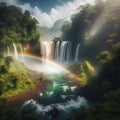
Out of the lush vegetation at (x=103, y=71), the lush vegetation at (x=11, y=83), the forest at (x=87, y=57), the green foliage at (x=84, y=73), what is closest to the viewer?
the lush vegetation at (x=103, y=71)

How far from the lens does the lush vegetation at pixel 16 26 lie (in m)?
45.9

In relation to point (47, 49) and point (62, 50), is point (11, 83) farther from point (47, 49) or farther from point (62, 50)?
point (62, 50)

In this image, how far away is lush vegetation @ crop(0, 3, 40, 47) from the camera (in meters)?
45.9

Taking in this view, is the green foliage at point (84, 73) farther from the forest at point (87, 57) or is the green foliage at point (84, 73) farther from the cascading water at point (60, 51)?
the cascading water at point (60, 51)

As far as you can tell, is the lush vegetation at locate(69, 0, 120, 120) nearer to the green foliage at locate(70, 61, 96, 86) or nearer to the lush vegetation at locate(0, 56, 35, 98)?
the green foliage at locate(70, 61, 96, 86)

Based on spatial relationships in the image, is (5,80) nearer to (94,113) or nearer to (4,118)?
(4,118)

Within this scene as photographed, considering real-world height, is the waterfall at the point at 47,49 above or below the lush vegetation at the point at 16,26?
below

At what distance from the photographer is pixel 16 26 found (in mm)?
49750

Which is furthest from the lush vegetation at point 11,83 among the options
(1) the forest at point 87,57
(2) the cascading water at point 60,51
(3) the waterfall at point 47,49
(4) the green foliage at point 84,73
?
(3) the waterfall at point 47,49

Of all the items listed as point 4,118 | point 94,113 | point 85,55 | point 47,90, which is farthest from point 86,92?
point 85,55

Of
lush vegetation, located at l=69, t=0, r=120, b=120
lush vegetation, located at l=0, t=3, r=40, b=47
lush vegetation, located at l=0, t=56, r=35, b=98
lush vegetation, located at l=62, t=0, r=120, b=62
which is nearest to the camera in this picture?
lush vegetation, located at l=69, t=0, r=120, b=120

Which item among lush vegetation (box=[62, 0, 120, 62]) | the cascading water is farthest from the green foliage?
the cascading water

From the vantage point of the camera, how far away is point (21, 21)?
5212 cm

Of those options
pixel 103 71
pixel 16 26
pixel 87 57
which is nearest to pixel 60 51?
pixel 87 57
